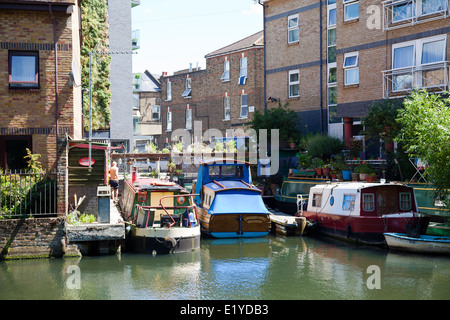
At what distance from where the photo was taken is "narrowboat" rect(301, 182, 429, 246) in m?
19.0

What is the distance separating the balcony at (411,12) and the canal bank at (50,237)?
16528 mm

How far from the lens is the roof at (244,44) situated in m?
40.5

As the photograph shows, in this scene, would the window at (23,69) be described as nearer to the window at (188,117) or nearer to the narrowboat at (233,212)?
the narrowboat at (233,212)

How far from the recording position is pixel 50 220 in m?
16.8

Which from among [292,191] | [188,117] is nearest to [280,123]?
[292,191]

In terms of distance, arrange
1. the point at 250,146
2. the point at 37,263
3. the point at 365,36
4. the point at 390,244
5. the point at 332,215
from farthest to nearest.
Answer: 1. the point at 250,146
2. the point at 365,36
3. the point at 332,215
4. the point at 390,244
5. the point at 37,263

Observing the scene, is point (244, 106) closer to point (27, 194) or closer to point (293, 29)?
point (293, 29)

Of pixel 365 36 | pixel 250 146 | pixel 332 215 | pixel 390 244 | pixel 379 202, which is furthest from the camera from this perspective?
pixel 250 146

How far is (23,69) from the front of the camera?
17938mm

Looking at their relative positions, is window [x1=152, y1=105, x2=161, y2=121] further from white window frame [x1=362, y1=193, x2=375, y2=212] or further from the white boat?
the white boat

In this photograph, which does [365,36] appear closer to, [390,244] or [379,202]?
[379,202]

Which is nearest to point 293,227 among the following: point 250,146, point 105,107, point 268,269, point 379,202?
point 379,202

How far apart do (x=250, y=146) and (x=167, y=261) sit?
49.4 ft

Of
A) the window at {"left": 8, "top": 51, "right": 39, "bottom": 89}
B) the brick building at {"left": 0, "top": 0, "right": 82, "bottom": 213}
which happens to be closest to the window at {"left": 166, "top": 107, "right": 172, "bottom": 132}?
the brick building at {"left": 0, "top": 0, "right": 82, "bottom": 213}
